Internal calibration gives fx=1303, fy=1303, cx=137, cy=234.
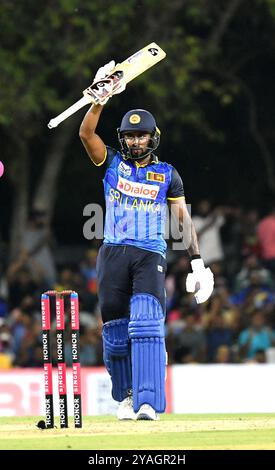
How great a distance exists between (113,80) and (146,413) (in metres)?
2.27

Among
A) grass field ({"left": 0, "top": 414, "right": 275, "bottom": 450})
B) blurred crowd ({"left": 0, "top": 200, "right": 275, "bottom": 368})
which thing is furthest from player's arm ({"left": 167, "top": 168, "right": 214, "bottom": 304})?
blurred crowd ({"left": 0, "top": 200, "right": 275, "bottom": 368})

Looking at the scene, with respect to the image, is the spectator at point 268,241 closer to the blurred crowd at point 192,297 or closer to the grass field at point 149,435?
the blurred crowd at point 192,297

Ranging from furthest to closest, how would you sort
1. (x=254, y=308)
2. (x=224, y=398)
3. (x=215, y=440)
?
(x=254, y=308) → (x=224, y=398) → (x=215, y=440)

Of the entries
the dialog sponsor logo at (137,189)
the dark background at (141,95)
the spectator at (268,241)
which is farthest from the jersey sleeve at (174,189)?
the spectator at (268,241)

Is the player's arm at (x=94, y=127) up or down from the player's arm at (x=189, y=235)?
up

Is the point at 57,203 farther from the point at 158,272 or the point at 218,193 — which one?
the point at 158,272

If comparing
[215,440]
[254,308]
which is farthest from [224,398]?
[215,440]

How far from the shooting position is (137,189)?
9000 millimetres

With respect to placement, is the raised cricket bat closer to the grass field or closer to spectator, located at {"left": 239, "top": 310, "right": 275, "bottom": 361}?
the grass field

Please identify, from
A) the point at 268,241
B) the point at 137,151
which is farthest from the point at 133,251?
the point at 268,241

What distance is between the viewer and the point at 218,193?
20016 millimetres

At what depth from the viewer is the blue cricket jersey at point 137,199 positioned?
9000 mm

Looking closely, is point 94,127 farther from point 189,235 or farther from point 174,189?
point 189,235
